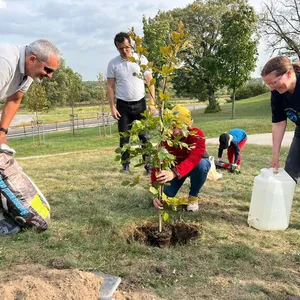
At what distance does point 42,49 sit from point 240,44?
17.3 metres

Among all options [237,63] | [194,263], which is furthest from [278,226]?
Result: [237,63]

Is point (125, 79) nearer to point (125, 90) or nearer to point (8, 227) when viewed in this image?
point (125, 90)

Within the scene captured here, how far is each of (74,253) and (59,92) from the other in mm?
43655

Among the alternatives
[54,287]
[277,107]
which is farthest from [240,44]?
[54,287]

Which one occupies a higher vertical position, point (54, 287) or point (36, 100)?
point (36, 100)

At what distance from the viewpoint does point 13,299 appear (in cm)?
182

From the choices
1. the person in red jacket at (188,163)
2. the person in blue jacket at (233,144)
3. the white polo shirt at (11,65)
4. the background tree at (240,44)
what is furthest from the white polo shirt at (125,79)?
the background tree at (240,44)

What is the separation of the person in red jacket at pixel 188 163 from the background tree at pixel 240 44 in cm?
1648

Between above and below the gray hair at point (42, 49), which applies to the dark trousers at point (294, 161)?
below

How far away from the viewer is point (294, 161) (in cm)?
331

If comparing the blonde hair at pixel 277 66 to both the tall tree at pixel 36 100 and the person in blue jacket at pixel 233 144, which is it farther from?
the tall tree at pixel 36 100

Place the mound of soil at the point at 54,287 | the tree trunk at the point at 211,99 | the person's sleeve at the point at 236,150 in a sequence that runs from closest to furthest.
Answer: the mound of soil at the point at 54,287, the person's sleeve at the point at 236,150, the tree trunk at the point at 211,99

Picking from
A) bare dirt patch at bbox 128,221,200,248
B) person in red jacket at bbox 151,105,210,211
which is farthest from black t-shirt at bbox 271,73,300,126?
bare dirt patch at bbox 128,221,200,248

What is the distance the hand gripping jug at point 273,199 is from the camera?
10.2 ft
